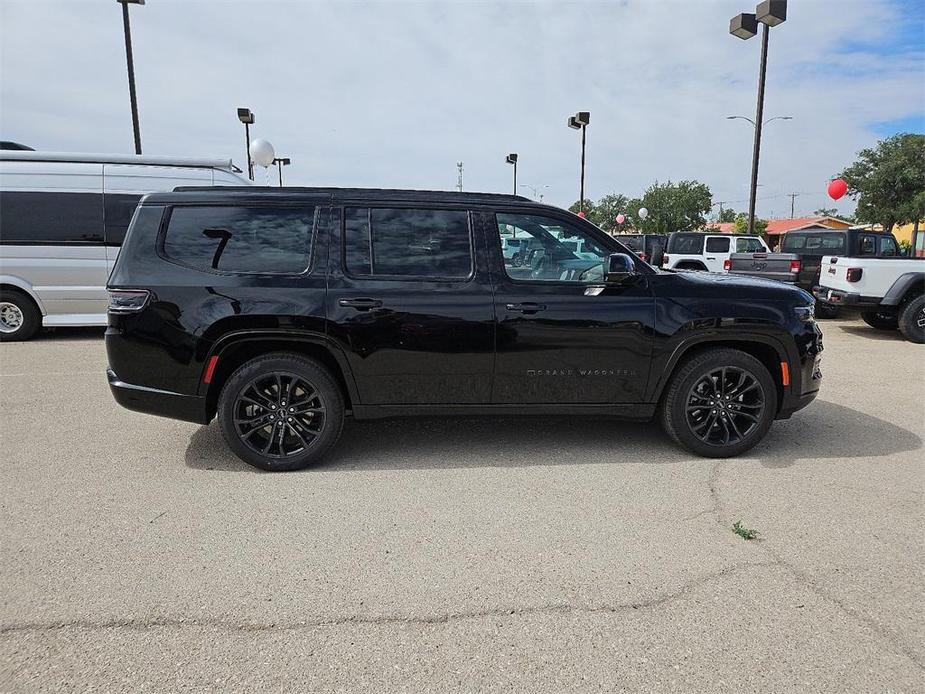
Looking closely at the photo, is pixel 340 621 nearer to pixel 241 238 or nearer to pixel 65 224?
pixel 241 238

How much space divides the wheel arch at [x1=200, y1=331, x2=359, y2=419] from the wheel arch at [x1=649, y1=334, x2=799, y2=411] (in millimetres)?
2142

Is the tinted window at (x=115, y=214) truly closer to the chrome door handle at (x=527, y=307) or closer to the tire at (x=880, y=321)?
the chrome door handle at (x=527, y=307)

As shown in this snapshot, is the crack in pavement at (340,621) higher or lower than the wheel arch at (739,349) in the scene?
lower

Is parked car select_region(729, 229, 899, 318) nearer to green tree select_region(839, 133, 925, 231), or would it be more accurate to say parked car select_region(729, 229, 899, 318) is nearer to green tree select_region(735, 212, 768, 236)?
green tree select_region(735, 212, 768, 236)

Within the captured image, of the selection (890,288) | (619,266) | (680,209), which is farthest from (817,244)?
(680,209)

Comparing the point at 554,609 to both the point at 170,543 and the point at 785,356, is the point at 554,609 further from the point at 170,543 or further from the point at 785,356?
the point at 785,356

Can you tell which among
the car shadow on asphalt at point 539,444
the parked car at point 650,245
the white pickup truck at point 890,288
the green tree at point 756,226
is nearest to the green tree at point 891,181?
the green tree at point 756,226

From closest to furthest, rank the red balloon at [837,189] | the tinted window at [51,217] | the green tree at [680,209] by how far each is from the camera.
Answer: the tinted window at [51,217] < the red balloon at [837,189] < the green tree at [680,209]

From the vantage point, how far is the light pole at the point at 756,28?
1404 cm

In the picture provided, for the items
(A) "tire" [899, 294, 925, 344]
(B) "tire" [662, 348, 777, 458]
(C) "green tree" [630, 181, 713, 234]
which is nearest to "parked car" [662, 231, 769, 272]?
(A) "tire" [899, 294, 925, 344]

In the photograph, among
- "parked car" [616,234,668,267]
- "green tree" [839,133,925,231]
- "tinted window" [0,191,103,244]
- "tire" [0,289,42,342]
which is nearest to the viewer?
"tinted window" [0,191,103,244]

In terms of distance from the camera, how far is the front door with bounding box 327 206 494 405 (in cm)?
383

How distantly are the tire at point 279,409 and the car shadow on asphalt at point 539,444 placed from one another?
20cm

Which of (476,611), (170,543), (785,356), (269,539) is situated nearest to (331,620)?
(476,611)
